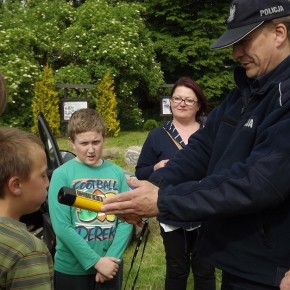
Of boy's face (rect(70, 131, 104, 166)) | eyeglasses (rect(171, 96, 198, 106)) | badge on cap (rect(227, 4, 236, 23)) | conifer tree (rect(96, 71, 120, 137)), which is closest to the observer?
badge on cap (rect(227, 4, 236, 23))

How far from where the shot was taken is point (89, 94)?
53.1 ft

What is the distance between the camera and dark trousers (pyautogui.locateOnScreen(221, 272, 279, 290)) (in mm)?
1935

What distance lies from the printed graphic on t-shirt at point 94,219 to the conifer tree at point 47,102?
1088 cm

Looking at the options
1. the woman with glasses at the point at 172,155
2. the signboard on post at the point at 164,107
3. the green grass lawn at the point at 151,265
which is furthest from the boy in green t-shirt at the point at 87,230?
the signboard on post at the point at 164,107

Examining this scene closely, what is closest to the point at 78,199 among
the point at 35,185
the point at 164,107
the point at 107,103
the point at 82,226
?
the point at 35,185

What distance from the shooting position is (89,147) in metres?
3.04

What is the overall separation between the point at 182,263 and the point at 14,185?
206 cm

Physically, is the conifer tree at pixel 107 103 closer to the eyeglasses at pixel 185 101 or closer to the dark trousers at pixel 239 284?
the eyeglasses at pixel 185 101

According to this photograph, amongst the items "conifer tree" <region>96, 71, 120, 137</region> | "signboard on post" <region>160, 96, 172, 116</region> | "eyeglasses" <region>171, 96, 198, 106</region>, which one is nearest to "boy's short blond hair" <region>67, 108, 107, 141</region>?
"eyeglasses" <region>171, 96, 198, 106</region>

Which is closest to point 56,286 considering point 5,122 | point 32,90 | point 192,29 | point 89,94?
point 5,122

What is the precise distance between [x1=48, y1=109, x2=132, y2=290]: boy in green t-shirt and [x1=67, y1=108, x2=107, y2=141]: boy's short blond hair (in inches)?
1.8

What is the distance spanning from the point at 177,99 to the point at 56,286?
1.73 metres

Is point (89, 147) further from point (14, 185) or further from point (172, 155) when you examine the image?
point (14, 185)

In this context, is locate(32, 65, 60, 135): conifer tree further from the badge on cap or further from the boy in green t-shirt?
the badge on cap
